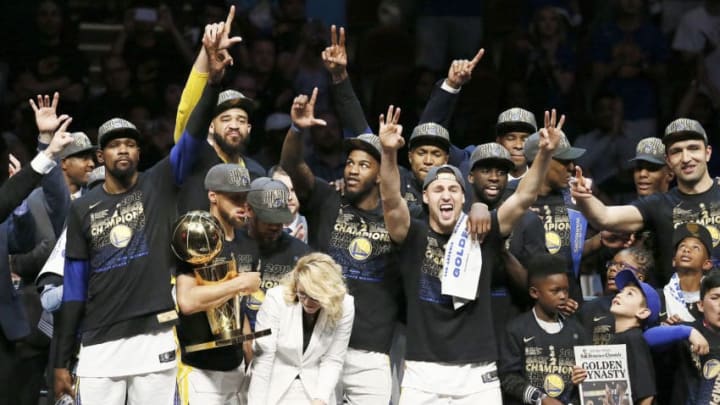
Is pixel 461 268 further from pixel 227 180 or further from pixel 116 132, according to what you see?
pixel 116 132

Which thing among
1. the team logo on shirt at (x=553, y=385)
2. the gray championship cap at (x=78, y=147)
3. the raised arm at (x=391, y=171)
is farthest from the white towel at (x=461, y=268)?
the gray championship cap at (x=78, y=147)

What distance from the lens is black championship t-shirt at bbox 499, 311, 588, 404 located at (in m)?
9.59

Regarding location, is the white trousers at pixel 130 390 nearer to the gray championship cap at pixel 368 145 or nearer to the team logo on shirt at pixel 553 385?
the gray championship cap at pixel 368 145

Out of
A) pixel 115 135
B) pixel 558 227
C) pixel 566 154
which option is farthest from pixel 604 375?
pixel 115 135

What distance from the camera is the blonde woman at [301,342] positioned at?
9.25m

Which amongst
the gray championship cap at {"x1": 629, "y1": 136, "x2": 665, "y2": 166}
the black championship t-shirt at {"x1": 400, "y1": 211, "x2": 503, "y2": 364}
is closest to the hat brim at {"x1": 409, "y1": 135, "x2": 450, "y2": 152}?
the black championship t-shirt at {"x1": 400, "y1": 211, "x2": 503, "y2": 364}

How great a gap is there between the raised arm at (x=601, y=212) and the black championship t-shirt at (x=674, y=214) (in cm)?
8

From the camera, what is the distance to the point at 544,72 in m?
14.5

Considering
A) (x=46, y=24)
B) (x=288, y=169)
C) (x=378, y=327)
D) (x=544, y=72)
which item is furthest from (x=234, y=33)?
(x=378, y=327)

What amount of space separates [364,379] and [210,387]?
991mm

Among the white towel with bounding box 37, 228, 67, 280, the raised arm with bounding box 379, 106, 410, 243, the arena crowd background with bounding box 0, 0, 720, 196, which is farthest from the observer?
the arena crowd background with bounding box 0, 0, 720, 196

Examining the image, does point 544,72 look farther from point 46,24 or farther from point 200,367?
point 200,367

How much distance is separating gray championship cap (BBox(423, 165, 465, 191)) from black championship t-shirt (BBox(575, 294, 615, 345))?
1187mm

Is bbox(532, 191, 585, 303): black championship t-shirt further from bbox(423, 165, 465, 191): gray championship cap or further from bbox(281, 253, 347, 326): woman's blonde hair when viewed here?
bbox(281, 253, 347, 326): woman's blonde hair
